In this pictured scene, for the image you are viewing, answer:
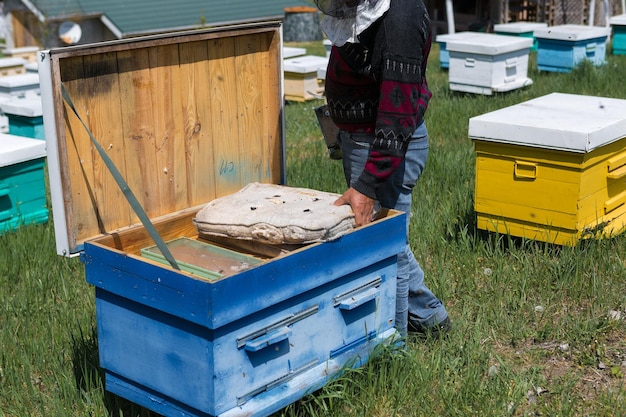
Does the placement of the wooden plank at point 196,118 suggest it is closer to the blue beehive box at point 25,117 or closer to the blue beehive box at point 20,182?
the blue beehive box at point 20,182

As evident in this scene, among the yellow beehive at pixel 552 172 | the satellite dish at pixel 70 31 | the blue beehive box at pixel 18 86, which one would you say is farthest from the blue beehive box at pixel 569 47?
the satellite dish at pixel 70 31

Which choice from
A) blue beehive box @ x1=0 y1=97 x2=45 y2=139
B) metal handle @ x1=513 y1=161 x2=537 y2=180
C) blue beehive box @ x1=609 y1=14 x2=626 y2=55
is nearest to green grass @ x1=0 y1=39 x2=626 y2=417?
metal handle @ x1=513 y1=161 x2=537 y2=180

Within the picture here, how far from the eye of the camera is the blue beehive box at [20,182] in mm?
4574

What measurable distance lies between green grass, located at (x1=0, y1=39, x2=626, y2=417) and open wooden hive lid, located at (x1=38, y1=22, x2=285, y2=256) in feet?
2.21

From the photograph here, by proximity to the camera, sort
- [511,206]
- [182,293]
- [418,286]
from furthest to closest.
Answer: [511,206], [418,286], [182,293]

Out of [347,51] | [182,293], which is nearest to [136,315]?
[182,293]

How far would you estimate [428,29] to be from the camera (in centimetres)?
264

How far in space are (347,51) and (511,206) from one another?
162cm

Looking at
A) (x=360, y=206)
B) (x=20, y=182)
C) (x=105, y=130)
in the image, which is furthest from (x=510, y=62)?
(x=105, y=130)

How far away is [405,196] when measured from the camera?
2955mm

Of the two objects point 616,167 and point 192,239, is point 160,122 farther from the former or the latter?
point 616,167

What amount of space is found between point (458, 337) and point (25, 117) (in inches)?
166

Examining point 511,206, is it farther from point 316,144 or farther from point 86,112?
point 316,144

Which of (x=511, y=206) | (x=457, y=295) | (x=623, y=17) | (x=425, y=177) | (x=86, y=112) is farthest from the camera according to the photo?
(x=623, y=17)
